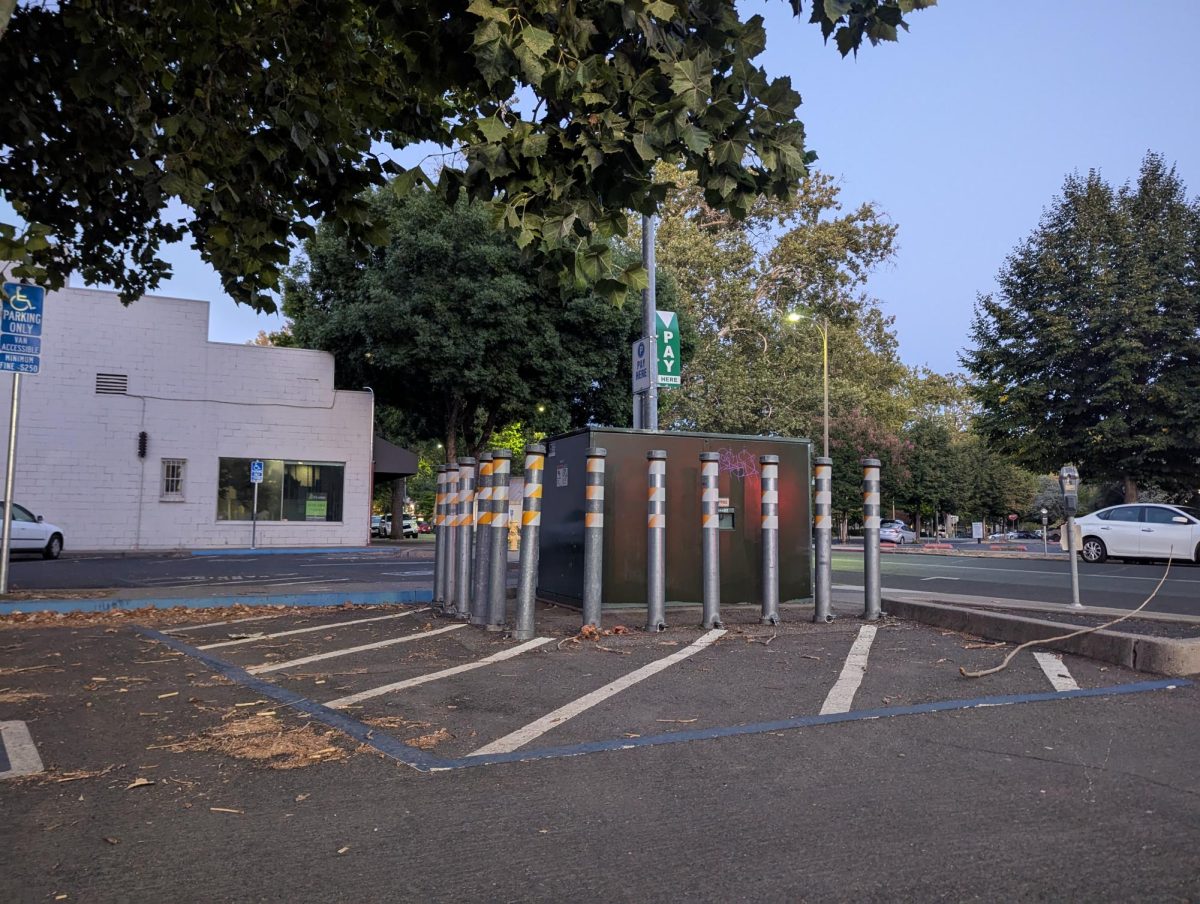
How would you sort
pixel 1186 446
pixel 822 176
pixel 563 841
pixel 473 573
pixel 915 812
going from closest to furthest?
pixel 563 841, pixel 915 812, pixel 473 573, pixel 1186 446, pixel 822 176

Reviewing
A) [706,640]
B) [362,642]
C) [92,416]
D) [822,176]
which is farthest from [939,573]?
[822,176]

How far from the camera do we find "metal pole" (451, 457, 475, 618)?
29.8 ft

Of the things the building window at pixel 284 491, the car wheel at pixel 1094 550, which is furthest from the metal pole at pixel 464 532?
the building window at pixel 284 491

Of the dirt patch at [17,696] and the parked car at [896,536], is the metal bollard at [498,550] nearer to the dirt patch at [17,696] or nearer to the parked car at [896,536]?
the dirt patch at [17,696]

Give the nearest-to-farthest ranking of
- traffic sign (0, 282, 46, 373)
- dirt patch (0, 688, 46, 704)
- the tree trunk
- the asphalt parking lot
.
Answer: the asphalt parking lot
dirt patch (0, 688, 46, 704)
traffic sign (0, 282, 46, 373)
the tree trunk

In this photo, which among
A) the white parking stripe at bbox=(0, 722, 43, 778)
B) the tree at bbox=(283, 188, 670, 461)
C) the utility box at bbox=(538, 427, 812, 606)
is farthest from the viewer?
the tree at bbox=(283, 188, 670, 461)

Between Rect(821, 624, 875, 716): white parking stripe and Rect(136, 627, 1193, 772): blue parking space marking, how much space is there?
19 cm

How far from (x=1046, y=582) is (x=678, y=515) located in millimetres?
8843

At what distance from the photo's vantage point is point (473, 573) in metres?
8.97

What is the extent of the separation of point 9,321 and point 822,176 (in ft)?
110

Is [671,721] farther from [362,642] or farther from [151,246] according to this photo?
[151,246]

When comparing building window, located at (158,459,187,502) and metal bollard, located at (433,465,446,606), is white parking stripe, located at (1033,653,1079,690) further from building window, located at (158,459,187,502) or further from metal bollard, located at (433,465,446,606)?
building window, located at (158,459,187,502)

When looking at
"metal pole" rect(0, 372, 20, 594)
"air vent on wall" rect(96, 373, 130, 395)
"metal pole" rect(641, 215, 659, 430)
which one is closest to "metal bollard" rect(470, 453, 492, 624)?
"metal pole" rect(641, 215, 659, 430)

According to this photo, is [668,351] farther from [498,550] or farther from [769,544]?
[498,550]
